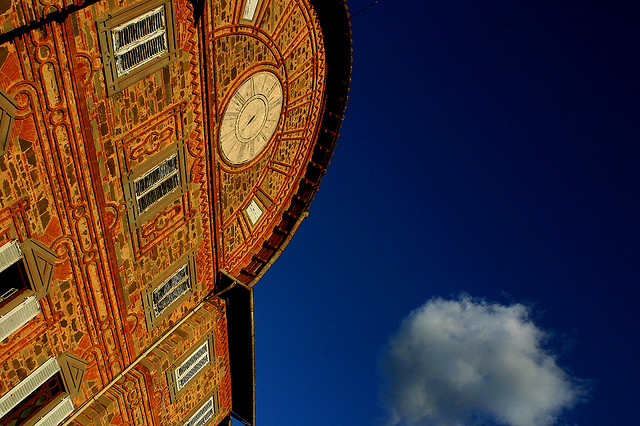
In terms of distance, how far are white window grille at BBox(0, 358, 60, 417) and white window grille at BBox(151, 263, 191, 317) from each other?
2978mm

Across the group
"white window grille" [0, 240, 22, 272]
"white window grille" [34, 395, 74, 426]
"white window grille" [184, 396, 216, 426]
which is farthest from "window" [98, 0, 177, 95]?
"white window grille" [184, 396, 216, 426]

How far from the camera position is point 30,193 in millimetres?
8156

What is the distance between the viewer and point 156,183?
11070mm

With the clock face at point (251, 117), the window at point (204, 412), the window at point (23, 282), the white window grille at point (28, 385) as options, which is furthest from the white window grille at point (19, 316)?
the window at point (204, 412)

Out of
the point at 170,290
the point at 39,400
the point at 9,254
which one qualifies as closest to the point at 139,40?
the point at 9,254

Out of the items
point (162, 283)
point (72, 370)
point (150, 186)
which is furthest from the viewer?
point (162, 283)

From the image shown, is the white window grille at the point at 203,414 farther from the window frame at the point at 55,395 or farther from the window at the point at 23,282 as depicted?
the window at the point at 23,282

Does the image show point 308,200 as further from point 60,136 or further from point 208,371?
point 60,136

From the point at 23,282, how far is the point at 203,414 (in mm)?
8805

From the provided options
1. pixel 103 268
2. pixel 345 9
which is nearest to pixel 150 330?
pixel 103 268

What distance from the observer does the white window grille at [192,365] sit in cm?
1360

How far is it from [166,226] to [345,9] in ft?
28.5

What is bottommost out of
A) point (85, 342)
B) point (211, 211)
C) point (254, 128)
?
point (85, 342)

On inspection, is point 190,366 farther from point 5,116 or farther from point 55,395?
point 5,116
